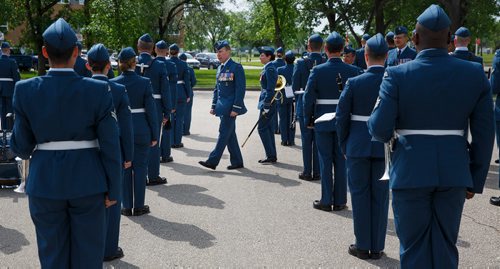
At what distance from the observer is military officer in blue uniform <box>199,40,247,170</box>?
377 inches

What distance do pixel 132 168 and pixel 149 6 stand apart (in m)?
27.6

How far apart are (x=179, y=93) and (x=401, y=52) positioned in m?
4.91

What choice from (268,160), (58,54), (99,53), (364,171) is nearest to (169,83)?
(268,160)

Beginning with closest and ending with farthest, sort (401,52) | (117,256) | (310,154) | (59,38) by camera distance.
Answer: (59,38)
(117,256)
(310,154)
(401,52)

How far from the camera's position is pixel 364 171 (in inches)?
222

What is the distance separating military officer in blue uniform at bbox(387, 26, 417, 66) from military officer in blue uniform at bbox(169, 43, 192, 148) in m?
4.48

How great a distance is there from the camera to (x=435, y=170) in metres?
3.96

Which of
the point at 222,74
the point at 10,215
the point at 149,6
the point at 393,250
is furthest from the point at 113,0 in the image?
the point at 393,250

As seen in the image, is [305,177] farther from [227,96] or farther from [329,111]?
[329,111]

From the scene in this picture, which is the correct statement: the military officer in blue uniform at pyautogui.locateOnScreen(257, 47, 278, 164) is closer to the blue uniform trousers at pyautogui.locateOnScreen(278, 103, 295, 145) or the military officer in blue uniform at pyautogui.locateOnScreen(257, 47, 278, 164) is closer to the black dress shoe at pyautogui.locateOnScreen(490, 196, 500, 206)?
the blue uniform trousers at pyautogui.locateOnScreen(278, 103, 295, 145)

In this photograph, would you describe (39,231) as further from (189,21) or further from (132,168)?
(189,21)

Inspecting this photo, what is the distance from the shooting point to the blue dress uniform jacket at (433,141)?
3.95m

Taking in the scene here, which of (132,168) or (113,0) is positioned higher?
(113,0)

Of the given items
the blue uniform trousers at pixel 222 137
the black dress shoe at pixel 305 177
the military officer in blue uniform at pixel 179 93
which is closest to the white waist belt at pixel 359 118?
the black dress shoe at pixel 305 177
